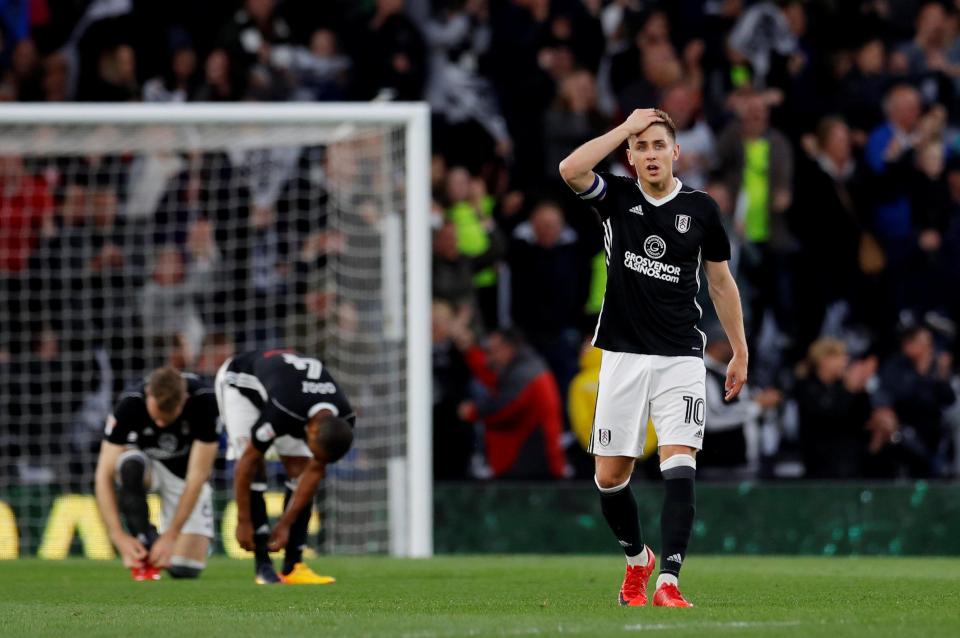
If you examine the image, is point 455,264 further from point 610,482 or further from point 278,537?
point 610,482

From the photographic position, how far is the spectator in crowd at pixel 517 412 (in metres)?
15.0

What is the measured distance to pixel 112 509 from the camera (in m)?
11.3

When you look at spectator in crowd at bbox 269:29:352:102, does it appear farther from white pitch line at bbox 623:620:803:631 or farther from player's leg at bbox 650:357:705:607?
white pitch line at bbox 623:620:803:631

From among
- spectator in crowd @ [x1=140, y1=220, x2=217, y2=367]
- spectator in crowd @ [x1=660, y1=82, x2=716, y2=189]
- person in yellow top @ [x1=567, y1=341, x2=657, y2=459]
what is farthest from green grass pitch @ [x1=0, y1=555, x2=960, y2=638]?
spectator in crowd @ [x1=660, y1=82, x2=716, y2=189]

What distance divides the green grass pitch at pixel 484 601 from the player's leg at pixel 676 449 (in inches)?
9.3

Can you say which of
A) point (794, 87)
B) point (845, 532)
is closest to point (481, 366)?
point (845, 532)

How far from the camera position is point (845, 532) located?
48.0ft

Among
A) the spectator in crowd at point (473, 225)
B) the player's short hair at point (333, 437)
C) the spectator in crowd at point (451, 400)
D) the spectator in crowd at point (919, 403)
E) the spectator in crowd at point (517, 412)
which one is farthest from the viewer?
the spectator in crowd at point (473, 225)

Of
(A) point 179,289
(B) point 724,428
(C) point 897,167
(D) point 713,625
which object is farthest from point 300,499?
(C) point 897,167

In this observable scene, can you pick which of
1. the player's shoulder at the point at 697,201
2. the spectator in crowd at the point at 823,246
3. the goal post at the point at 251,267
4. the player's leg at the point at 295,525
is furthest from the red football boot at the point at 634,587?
the spectator in crowd at the point at 823,246

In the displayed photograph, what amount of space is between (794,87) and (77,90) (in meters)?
7.13

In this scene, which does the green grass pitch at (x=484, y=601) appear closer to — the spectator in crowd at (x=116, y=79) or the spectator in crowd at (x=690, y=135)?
the spectator in crowd at (x=690, y=135)

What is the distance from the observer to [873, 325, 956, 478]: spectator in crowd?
1531cm

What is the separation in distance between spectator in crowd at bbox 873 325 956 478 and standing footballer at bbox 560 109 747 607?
7.54 m
